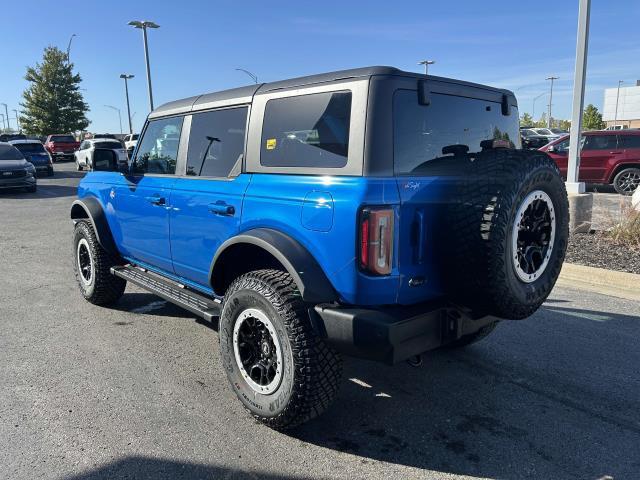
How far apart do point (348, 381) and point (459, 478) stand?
4.03 ft

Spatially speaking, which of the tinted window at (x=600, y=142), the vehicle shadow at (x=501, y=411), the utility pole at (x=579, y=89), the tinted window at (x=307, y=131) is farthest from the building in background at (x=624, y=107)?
the tinted window at (x=307, y=131)

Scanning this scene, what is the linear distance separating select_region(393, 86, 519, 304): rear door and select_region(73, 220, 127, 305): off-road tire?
3.59 meters

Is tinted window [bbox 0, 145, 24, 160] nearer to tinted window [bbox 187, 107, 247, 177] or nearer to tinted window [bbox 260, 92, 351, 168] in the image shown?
tinted window [bbox 187, 107, 247, 177]

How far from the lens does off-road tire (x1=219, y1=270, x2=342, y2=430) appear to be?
279 cm

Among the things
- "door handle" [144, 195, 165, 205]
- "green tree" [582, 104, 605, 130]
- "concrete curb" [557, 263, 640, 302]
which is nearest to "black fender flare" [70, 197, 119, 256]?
"door handle" [144, 195, 165, 205]

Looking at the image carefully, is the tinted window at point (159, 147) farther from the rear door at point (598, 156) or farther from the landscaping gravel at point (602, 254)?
the rear door at point (598, 156)

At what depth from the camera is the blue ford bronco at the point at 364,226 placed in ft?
8.63

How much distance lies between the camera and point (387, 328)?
254 cm

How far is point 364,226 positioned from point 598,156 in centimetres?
1399

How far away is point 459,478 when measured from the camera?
8.56 ft

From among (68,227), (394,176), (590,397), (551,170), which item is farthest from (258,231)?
(68,227)

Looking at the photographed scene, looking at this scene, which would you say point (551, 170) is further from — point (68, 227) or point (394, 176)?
point (68, 227)

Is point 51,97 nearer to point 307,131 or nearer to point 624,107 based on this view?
point 307,131

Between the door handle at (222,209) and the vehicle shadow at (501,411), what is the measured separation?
4.73 feet
